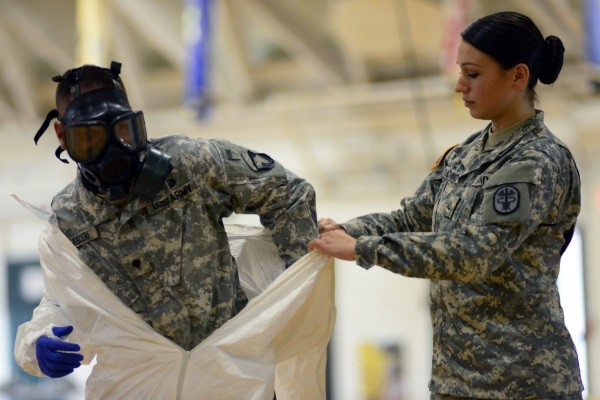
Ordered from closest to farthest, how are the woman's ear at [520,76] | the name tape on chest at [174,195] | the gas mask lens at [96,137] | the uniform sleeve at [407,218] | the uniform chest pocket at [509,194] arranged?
the uniform chest pocket at [509,194]
the woman's ear at [520,76]
the gas mask lens at [96,137]
the name tape on chest at [174,195]
the uniform sleeve at [407,218]

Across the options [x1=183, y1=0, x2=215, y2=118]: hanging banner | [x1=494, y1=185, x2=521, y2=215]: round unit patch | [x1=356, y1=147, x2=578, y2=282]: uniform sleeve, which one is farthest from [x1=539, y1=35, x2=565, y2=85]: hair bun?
[x1=183, y1=0, x2=215, y2=118]: hanging banner

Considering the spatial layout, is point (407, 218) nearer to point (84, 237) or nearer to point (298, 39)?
point (84, 237)

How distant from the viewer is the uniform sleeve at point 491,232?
2605 mm

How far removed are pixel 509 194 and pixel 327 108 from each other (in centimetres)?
932

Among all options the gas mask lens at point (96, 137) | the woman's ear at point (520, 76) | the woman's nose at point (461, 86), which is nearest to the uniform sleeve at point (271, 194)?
the gas mask lens at point (96, 137)

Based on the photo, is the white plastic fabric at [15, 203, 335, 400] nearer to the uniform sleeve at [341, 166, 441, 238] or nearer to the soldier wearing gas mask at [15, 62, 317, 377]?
the soldier wearing gas mask at [15, 62, 317, 377]

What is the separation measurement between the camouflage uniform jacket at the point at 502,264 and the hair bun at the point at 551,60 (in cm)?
11

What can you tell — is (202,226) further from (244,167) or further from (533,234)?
(533,234)

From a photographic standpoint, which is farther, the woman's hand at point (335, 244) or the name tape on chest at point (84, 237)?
the name tape on chest at point (84, 237)

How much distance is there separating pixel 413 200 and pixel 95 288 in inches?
35.0

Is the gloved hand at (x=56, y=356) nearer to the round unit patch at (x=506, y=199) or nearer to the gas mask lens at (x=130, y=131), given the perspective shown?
the gas mask lens at (x=130, y=131)

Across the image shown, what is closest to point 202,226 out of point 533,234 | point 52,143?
point 533,234

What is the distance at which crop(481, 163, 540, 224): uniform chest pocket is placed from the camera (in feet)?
8.51

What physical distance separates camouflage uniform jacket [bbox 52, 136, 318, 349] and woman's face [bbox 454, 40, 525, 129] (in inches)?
22.7
